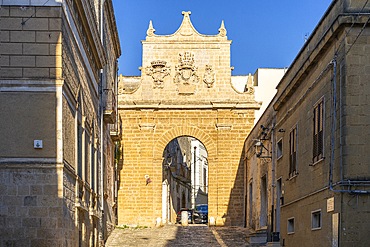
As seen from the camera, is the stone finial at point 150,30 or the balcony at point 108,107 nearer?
the balcony at point 108,107

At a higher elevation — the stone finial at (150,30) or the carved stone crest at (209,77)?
the stone finial at (150,30)

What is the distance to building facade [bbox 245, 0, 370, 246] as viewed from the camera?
508 inches

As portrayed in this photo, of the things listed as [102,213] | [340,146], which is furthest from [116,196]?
[340,146]

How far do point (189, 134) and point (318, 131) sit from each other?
18.2 metres

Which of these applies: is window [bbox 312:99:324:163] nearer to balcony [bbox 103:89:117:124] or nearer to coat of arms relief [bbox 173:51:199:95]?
balcony [bbox 103:89:117:124]

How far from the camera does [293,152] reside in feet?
61.0

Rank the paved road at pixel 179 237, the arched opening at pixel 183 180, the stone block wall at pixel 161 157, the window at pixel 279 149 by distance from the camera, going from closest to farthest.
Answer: the window at pixel 279 149, the paved road at pixel 179 237, the stone block wall at pixel 161 157, the arched opening at pixel 183 180

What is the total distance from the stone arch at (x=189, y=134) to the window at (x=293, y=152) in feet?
46.6

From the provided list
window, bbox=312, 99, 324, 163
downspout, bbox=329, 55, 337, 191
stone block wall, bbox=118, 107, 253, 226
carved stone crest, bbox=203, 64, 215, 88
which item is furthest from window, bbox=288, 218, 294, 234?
carved stone crest, bbox=203, 64, 215, 88

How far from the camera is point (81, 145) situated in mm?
17047

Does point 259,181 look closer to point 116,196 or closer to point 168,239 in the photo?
point 168,239

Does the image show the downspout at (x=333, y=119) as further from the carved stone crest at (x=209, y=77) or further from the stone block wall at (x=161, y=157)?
the carved stone crest at (x=209, y=77)

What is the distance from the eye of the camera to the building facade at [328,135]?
1291 centimetres

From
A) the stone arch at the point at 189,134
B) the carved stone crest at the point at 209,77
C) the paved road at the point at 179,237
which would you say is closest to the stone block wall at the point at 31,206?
the paved road at the point at 179,237
